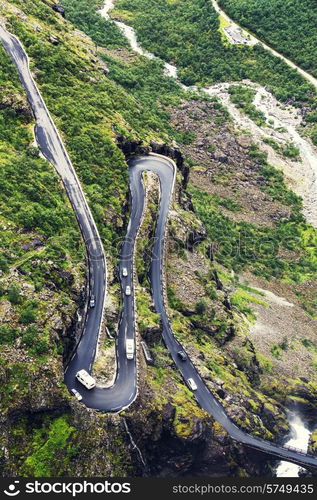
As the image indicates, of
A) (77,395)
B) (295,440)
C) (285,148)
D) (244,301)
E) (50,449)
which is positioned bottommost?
(295,440)

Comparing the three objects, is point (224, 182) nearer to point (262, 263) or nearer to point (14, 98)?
point (262, 263)

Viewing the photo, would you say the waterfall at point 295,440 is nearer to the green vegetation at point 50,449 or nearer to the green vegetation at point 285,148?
the green vegetation at point 50,449

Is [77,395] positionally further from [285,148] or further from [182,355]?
[285,148]

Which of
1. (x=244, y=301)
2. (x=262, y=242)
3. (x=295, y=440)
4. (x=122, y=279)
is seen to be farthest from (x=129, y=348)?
(x=262, y=242)

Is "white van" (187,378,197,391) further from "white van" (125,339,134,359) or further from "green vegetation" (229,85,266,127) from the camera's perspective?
"green vegetation" (229,85,266,127)

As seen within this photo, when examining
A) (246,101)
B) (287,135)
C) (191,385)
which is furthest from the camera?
(246,101)

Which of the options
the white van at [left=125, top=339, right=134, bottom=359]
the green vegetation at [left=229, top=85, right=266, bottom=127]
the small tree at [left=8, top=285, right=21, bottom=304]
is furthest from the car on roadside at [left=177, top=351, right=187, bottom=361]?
the green vegetation at [left=229, top=85, right=266, bottom=127]
